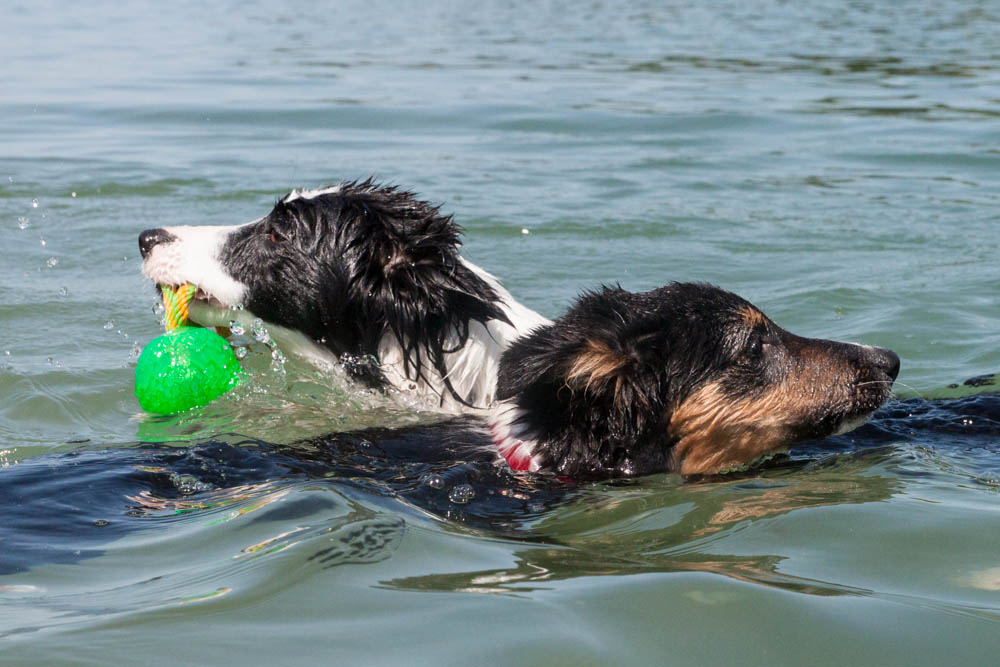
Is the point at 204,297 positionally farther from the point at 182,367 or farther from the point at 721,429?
the point at 721,429

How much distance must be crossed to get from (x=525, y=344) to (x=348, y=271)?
1.18m

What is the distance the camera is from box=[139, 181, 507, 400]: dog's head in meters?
6.20

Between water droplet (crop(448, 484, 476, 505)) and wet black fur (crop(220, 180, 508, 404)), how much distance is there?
1187mm

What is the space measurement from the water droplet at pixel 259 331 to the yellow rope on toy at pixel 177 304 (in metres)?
0.35

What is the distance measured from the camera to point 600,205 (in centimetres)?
1179

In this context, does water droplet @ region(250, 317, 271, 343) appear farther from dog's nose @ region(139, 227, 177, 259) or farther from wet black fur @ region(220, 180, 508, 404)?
dog's nose @ region(139, 227, 177, 259)

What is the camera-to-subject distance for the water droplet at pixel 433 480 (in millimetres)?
5172

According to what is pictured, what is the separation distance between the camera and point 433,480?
17.1 ft

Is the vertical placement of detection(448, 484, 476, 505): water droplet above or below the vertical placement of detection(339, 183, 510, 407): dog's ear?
below

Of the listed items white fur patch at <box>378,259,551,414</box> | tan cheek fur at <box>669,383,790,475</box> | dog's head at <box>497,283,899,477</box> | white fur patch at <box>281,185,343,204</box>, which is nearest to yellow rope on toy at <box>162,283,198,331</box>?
white fur patch at <box>281,185,343,204</box>

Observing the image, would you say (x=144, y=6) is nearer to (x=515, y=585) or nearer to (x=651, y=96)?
(x=651, y=96)

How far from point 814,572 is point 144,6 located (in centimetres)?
2926

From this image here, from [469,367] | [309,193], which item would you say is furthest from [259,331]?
[469,367]

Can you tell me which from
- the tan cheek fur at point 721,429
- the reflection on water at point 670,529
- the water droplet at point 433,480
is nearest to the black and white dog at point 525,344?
the tan cheek fur at point 721,429
